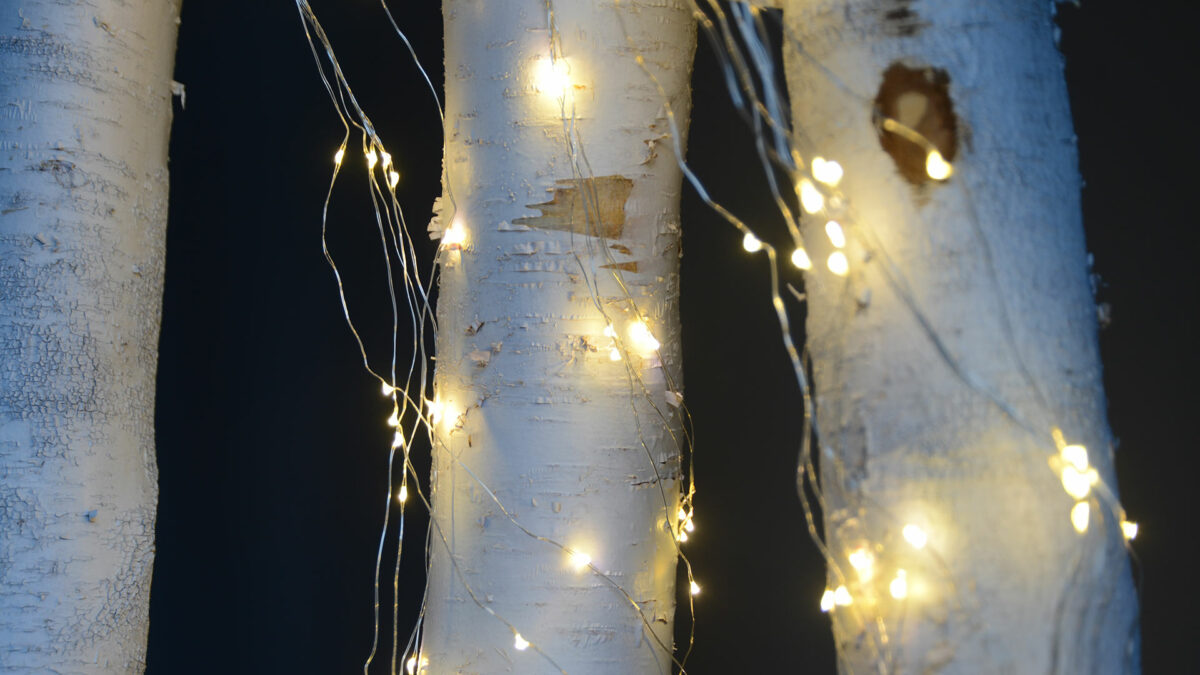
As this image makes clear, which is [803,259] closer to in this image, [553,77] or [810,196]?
[810,196]

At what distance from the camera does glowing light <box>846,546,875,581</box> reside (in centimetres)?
70

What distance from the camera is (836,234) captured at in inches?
28.4

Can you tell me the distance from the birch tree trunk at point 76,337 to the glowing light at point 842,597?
2.55 ft

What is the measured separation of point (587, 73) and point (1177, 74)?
2.29 ft

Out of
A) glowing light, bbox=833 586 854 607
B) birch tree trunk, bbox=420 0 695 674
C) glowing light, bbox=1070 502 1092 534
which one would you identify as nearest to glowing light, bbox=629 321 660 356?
birch tree trunk, bbox=420 0 695 674

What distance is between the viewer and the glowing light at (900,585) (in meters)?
0.69

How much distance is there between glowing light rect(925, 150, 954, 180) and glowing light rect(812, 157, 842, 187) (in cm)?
7

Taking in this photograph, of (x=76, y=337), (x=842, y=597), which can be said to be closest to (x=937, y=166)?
(x=842, y=597)

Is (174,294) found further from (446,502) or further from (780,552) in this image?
(780,552)

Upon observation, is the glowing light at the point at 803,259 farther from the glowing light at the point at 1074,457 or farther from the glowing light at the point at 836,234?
the glowing light at the point at 1074,457

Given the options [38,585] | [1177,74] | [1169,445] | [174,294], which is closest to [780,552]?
[1169,445]

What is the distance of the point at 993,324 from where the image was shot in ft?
2.22

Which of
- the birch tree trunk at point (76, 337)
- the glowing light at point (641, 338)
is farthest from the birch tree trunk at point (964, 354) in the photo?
the birch tree trunk at point (76, 337)

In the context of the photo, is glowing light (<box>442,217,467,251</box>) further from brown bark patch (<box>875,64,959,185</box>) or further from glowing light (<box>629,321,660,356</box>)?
brown bark patch (<box>875,64,959,185</box>)
